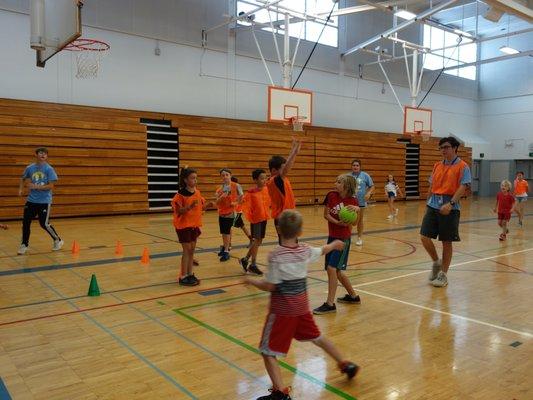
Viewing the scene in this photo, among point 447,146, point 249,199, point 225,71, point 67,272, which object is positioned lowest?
point 67,272

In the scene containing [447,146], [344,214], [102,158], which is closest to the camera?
[344,214]

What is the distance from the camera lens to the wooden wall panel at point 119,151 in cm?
→ 1335

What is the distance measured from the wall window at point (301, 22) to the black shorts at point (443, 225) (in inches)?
469

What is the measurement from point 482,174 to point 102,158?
77.4ft

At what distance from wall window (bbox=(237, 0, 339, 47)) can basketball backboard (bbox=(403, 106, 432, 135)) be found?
4.63m

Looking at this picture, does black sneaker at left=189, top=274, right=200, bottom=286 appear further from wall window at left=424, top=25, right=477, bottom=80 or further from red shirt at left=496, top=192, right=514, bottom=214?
wall window at left=424, top=25, right=477, bottom=80

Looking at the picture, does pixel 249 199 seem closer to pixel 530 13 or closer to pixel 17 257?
pixel 17 257

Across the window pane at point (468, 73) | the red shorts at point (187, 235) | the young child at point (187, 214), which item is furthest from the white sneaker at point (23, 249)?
the window pane at point (468, 73)

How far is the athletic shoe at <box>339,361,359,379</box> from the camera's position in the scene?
321 centimetres

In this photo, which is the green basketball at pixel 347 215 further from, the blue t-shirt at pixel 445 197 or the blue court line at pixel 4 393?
the blue court line at pixel 4 393

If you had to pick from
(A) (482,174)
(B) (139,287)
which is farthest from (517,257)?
(A) (482,174)

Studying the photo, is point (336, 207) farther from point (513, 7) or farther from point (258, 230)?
point (513, 7)

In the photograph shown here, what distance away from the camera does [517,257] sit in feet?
26.8

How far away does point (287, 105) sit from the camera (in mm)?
15375
